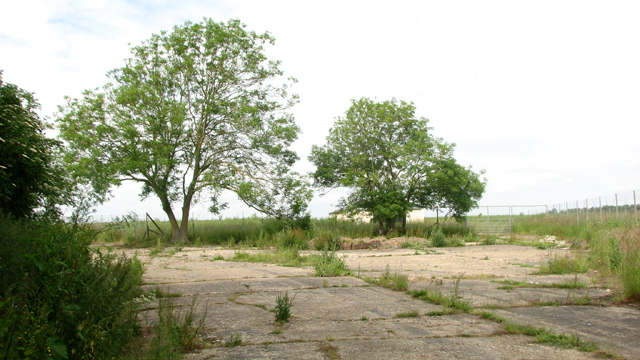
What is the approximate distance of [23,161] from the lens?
5770mm

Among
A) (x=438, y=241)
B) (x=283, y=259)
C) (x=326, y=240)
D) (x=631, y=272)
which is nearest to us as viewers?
(x=631, y=272)

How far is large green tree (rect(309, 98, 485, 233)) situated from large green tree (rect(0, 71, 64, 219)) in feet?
63.9

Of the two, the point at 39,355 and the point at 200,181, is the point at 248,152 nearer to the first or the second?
the point at 200,181

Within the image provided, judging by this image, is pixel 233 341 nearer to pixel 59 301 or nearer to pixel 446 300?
pixel 59 301

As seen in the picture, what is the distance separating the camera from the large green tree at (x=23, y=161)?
551 cm

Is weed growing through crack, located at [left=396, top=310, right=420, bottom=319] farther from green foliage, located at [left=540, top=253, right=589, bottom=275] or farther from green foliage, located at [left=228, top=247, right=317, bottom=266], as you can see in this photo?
green foliage, located at [left=228, top=247, right=317, bottom=266]

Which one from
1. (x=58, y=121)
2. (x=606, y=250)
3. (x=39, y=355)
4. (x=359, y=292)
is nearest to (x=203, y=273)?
(x=359, y=292)

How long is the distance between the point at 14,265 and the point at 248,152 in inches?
783

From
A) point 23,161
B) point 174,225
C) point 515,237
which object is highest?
point 23,161

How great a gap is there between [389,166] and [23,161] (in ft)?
74.0

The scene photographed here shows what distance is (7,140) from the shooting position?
213 inches

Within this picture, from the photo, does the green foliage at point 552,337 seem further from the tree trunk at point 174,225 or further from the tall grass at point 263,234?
the tree trunk at point 174,225

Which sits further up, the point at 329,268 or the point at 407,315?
the point at 329,268

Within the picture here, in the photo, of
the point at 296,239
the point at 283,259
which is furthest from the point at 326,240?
the point at 283,259
